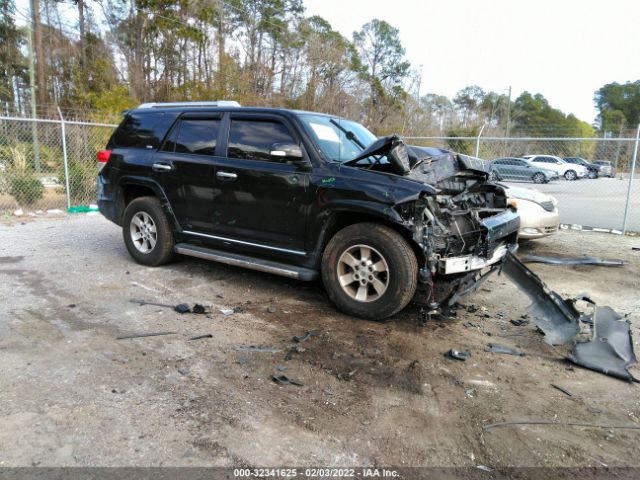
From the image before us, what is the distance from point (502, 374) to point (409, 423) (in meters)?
1.07

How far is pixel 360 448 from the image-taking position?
2.53m

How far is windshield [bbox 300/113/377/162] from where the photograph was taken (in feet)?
A: 15.3

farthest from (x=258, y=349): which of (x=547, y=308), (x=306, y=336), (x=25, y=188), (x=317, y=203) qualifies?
(x=25, y=188)

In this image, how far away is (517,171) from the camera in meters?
13.6

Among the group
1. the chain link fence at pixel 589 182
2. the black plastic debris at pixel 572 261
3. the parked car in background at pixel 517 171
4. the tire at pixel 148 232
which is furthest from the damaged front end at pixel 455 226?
the chain link fence at pixel 589 182

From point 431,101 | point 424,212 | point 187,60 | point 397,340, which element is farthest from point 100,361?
point 431,101

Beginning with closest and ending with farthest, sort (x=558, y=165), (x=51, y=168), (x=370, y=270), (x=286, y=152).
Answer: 1. (x=370, y=270)
2. (x=286, y=152)
3. (x=51, y=168)
4. (x=558, y=165)

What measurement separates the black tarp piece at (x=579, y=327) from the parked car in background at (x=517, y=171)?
245 inches

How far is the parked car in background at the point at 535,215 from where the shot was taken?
730 centimetres

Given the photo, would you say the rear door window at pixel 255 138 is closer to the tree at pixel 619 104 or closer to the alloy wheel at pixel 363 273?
the alloy wheel at pixel 363 273

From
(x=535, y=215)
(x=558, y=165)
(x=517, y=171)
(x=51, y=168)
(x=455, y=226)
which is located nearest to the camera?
(x=455, y=226)

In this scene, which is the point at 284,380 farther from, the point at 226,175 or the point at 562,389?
the point at 226,175

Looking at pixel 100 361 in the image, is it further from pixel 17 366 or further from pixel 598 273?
pixel 598 273

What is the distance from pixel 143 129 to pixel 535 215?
19.4 ft
